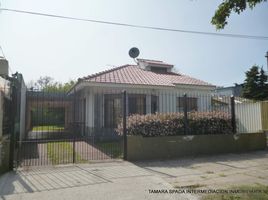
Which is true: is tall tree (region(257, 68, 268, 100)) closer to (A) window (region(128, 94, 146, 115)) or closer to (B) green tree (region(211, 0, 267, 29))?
(A) window (region(128, 94, 146, 115))

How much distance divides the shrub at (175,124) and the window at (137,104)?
4821mm

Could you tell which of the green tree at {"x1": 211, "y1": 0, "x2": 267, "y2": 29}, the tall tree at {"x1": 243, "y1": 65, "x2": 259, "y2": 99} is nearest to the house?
the green tree at {"x1": 211, "y1": 0, "x2": 267, "y2": 29}

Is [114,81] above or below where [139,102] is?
above

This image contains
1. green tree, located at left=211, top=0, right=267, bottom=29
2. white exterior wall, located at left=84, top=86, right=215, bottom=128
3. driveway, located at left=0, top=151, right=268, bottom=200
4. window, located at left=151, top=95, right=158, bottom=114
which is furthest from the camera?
window, located at left=151, top=95, right=158, bottom=114

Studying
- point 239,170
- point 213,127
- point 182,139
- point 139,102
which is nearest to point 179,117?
point 182,139

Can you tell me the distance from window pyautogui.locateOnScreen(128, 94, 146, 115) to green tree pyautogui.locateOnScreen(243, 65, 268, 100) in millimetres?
16083

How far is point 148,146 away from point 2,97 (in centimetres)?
499

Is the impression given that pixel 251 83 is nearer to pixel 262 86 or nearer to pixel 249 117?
pixel 262 86

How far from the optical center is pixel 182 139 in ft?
28.6

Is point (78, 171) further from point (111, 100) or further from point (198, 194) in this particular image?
point (111, 100)

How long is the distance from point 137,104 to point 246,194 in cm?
979

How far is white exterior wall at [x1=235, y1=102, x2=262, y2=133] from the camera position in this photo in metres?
13.3

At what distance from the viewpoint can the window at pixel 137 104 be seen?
1379 centimetres

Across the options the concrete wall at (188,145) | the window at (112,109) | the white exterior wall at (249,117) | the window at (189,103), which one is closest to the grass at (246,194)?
the concrete wall at (188,145)
